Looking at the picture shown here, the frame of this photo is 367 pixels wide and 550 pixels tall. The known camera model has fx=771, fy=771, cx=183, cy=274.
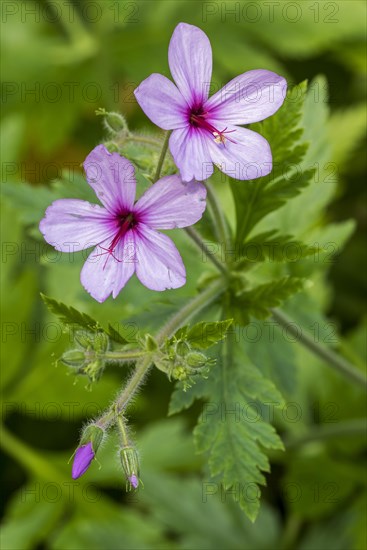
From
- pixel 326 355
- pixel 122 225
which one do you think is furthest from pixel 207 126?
pixel 326 355

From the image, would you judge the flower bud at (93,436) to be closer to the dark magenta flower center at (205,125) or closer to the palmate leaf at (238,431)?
the palmate leaf at (238,431)

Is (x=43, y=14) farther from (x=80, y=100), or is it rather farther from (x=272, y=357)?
(x=272, y=357)

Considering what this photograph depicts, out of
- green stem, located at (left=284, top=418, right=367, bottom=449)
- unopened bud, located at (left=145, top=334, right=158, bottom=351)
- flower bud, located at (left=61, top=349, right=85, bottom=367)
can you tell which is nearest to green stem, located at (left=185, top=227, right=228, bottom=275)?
unopened bud, located at (left=145, top=334, right=158, bottom=351)

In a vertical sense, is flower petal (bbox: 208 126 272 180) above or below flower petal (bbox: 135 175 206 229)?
above

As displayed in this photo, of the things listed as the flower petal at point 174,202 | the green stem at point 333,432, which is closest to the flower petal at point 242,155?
the flower petal at point 174,202

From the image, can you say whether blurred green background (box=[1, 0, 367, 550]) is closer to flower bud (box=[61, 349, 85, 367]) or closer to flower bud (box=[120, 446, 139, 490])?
flower bud (box=[61, 349, 85, 367])
